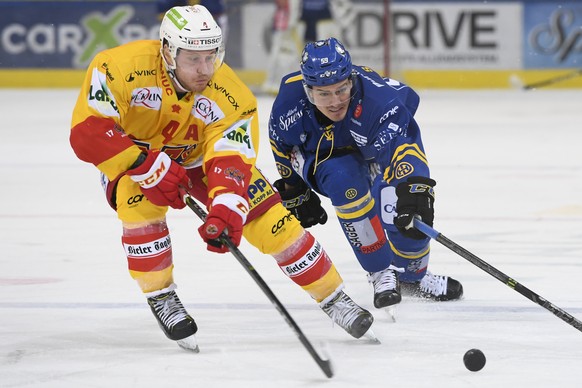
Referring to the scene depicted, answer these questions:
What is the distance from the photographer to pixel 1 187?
22.8ft

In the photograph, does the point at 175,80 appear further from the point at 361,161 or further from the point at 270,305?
the point at 270,305

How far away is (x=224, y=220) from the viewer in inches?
134

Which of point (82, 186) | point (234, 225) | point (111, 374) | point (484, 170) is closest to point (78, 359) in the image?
point (111, 374)

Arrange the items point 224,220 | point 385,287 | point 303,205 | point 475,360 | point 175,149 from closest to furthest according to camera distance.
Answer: point 475,360 → point 224,220 → point 175,149 → point 385,287 → point 303,205

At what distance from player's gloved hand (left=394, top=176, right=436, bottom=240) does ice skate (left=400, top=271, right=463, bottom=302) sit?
449mm

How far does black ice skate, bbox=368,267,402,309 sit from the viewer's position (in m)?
3.94

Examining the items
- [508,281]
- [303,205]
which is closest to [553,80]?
[303,205]

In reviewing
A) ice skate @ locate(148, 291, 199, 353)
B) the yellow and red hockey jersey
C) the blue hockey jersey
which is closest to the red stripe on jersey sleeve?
the yellow and red hockey jersey

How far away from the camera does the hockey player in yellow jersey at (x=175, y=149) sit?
3498 millimetres

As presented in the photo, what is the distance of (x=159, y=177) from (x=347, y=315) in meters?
0.69

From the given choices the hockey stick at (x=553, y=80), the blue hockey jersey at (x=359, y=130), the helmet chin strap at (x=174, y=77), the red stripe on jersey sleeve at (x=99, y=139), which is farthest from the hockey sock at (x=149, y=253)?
Result: the hockey stick at (x=553, y=80)

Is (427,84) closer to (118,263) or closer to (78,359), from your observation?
(118,263)

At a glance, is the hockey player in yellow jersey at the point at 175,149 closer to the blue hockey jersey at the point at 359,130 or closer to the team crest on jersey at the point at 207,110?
the team crest on jersey at the point at 207,110

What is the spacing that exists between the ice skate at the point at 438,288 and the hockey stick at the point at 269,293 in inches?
37.7
